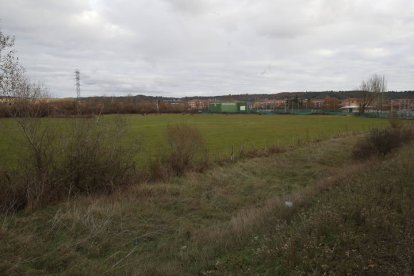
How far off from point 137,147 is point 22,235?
704 centimetres

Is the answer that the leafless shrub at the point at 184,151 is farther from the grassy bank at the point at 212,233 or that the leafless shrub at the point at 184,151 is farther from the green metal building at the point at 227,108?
the green metal building at the point at 227,108

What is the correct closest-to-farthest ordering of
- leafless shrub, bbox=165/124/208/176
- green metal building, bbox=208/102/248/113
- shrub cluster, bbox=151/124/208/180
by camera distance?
shrub cluster, bbox=151/124/208/180 < leafless shrub, bbox=165/124/208/176 < green metal building, bbox=208/102/248/113

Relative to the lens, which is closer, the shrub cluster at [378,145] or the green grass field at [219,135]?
the green grass field at [219,135]

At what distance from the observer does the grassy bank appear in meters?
5.61

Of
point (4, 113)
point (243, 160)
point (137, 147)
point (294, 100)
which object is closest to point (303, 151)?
point (243, 160)

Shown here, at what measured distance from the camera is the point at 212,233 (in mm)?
8500

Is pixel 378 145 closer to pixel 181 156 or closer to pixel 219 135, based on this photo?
pixel 181 156

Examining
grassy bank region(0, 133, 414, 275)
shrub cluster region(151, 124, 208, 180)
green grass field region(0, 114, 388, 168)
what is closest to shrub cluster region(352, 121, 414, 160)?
green grass field region(0, 114, 388, 168)

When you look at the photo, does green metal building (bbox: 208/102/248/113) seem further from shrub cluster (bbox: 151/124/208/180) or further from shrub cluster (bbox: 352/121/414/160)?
shrub cluster (bbox: 151/124/208/180)

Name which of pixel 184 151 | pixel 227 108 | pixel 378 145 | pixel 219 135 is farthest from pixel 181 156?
pixel 227 108

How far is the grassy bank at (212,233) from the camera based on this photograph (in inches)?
221

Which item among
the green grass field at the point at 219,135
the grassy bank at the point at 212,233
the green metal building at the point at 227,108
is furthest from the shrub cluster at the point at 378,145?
the green metal building at the point at 227,108

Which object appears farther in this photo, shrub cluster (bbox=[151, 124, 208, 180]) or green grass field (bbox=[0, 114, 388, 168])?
shrub cluster (bbox=[151, 124, 208, 180])

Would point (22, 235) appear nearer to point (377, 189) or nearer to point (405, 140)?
point (377, 189)
